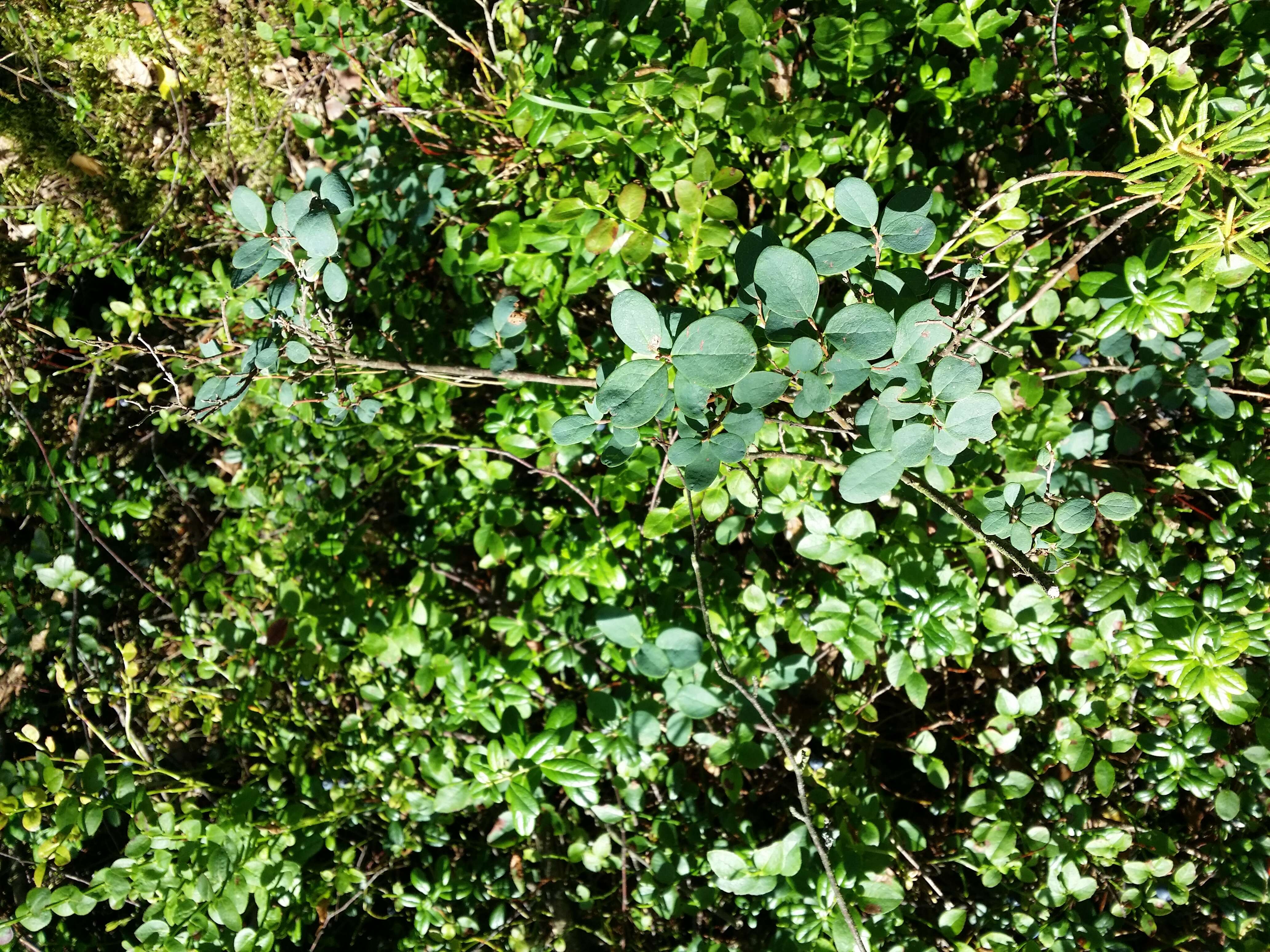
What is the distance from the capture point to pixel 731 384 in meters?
1.00

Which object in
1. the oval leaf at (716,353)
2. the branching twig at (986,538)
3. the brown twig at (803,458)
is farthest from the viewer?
the brown twig at (803,458)

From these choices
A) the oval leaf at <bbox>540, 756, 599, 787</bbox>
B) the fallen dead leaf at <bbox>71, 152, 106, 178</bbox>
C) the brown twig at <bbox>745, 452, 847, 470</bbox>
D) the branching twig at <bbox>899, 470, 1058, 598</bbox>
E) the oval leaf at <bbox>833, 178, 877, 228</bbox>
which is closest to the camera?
the oval leaf at <bbox>833, 178, 877, 228</bbox>

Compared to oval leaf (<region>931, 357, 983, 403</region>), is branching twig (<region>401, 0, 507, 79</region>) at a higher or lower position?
higher

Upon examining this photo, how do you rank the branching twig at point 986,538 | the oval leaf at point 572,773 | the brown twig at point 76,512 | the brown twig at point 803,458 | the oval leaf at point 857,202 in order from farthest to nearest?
the brown twig at point 76,512 → the oval leaf at point 572,773 → the brown twig at point 803,458 → the branching twig at point 986,538 → the oval leaf at point 857,202

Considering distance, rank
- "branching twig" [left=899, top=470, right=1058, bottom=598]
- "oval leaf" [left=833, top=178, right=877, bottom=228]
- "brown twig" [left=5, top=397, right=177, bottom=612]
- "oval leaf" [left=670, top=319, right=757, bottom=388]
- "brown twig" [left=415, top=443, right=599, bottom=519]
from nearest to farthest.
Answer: "oval leaf" [left=670, top=319, right=757, bottom=388]
"oval leaf" [left=833, top=178, right=877, bottom=228]
"branching twig" [left=899, top=470, right=1058, bottom=598]
"brown twig" [left=415, top=443, right=599, bottom=519]
"brown twig" [left=5, top=397, right=177, bottom=612]

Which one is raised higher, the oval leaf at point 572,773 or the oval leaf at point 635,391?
the oval leaf at point 635,391

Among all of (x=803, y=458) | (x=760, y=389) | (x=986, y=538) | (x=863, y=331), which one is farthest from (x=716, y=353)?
(x=986, y=538)

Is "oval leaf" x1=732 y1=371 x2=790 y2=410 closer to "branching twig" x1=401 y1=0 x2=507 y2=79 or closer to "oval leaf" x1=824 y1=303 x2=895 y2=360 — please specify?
"oval leaf" x1=824 y1=303 x2=895 y2=360

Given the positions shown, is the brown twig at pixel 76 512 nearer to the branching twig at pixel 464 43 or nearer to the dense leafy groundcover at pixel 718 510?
the dense leafy groundcover at pixel 718 510

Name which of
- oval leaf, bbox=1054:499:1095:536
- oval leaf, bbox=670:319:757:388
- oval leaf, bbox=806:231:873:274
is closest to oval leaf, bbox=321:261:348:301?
oval leaf, bbox=670:319:757:388

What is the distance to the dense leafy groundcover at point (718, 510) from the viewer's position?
128 centimetres

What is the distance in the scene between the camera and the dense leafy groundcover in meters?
1.28

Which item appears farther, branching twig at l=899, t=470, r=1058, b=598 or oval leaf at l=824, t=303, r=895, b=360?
branching twig at l=899, t=470, r=1058, b=598

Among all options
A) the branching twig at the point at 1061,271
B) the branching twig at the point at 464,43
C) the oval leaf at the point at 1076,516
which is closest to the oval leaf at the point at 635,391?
the branching twig at the point at 1061,271
